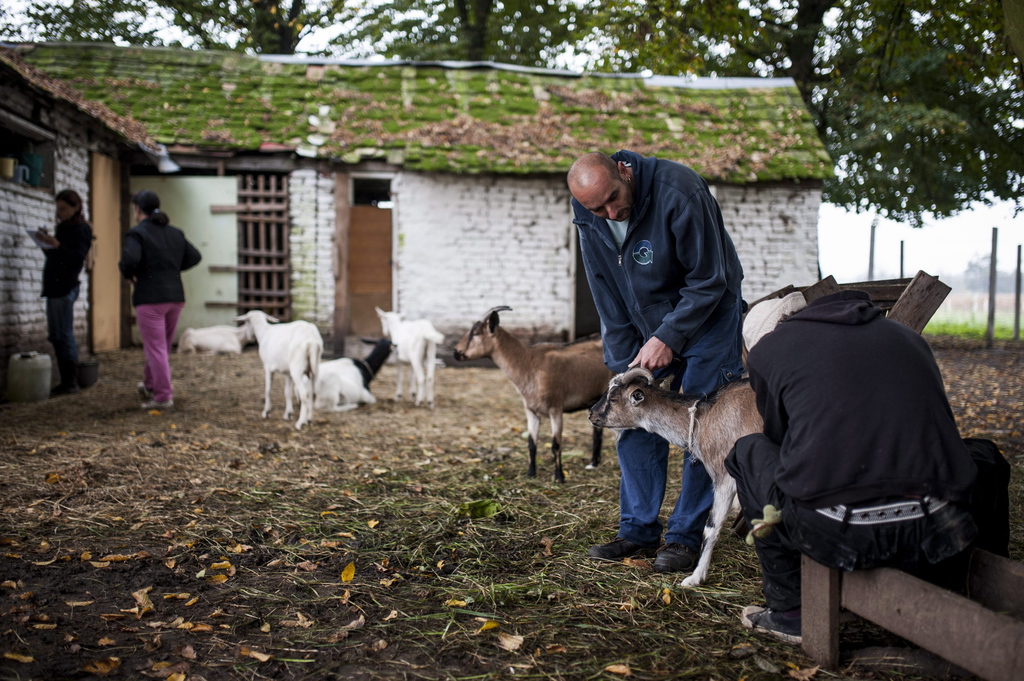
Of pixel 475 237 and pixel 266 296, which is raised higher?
pixel 475 237

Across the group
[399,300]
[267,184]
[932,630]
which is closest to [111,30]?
[267,184]

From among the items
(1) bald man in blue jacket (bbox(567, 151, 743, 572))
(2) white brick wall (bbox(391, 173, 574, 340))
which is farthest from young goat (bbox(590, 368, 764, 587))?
(2) white brick wall (bbox(391, 173, 574, 340))

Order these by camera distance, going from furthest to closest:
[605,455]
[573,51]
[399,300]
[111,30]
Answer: [573,51]
[111,30]
[399,300]
[605,455]

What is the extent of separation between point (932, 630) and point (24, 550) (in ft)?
13.6

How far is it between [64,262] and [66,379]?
146 cm

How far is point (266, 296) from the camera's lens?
13500 millimetres

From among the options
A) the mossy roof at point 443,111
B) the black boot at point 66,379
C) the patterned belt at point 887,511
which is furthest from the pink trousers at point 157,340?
the patterned belt at point 887,511

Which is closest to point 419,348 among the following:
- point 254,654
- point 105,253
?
point 254,654

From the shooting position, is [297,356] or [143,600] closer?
[143,600]

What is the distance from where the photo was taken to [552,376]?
589 centimetres

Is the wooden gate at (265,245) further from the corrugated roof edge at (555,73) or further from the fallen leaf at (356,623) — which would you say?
the fallen leaf at (356,623)

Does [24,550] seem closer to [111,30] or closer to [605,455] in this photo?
[605,455]

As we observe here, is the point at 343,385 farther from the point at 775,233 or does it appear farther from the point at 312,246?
the point at 775,233

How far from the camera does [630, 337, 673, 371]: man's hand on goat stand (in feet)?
12.0
